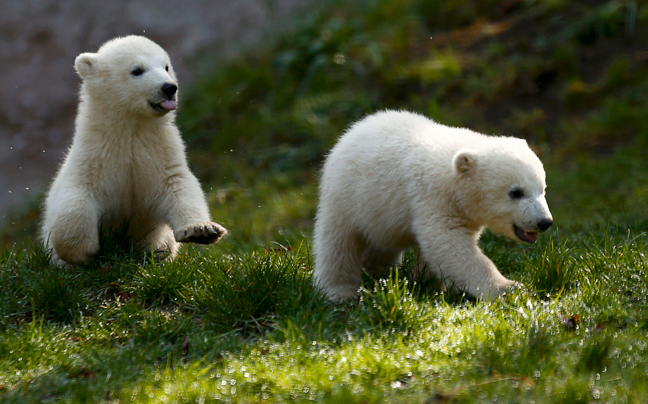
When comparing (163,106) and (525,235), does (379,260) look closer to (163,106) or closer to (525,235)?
(525,235)

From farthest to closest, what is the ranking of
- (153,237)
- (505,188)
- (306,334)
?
(153,237)
(505,188)
(306,334)

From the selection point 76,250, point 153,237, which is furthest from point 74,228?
point 153,237

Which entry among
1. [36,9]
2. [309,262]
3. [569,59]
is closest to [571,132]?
[569,59]

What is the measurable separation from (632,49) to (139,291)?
8596 millimetres

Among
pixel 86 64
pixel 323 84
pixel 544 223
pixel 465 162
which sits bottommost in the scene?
pixel 323 84

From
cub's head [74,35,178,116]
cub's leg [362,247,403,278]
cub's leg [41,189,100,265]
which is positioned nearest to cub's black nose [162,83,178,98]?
cub's head [74,35,178,116]

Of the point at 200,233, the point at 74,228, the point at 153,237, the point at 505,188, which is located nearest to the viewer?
the point at 505,188

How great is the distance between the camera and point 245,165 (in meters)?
12.1

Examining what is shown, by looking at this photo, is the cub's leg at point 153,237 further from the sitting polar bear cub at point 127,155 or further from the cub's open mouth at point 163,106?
the cub's open mouth at point 163,106

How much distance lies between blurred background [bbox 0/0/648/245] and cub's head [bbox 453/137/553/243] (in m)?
3.00

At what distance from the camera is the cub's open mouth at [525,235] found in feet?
16.6

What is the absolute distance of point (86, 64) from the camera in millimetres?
6094

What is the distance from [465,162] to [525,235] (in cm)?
61

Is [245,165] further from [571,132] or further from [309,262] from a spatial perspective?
[309,262]
